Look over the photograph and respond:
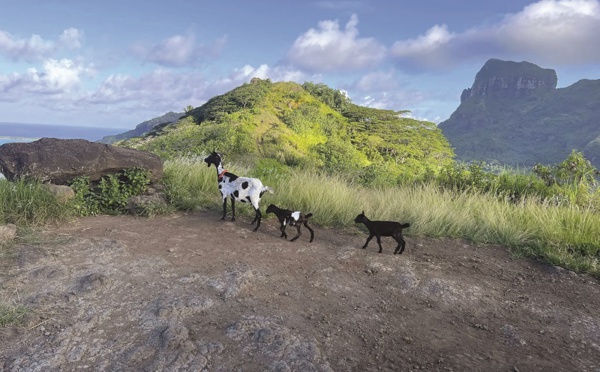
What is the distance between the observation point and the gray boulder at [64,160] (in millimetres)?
6723

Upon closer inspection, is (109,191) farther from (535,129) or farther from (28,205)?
(535,129)

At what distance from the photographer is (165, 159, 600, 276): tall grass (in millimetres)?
5714

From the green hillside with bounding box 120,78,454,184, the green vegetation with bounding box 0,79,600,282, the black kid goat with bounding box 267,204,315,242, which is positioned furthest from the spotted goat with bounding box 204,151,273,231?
the green hillside with bounding box 120,78,454,184

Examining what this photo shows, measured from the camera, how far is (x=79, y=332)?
122 inches

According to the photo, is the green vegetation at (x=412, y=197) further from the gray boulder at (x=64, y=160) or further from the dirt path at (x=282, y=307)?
the dirt path at (x=282, y=307)

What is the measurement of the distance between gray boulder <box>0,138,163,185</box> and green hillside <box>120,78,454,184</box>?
22.0 feet

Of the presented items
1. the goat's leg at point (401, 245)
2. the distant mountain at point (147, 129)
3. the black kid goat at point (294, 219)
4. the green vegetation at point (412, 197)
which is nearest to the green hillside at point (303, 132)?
the green vegetation at point (412, 197)

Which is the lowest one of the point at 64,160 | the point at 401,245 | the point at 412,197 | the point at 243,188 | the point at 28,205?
the point at 401,245

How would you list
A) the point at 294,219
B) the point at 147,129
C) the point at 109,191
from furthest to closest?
the point at 147,129 → the point at 109,191 → the point at 294,219

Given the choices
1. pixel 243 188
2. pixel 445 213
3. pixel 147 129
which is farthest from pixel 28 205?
pixel 147 129

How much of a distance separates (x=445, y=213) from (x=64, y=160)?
6.92 meters

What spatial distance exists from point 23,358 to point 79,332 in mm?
398

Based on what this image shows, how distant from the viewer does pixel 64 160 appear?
698 centimetres

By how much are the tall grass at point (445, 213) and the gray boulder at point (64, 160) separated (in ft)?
3.04
